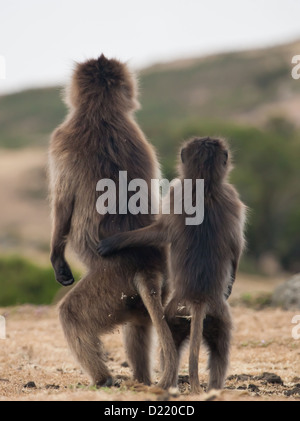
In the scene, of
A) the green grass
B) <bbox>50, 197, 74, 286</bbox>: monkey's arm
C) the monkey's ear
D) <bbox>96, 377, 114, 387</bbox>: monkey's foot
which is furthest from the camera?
the green grass

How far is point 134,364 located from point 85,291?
2.69ft

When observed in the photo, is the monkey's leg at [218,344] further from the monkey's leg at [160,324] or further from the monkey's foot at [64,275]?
the monkey's foot at [64,275]

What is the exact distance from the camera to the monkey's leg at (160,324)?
5293 mm

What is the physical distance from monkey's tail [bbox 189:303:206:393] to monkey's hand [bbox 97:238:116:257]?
0.69 m

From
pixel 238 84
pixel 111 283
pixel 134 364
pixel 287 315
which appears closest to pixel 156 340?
pixel 134 364

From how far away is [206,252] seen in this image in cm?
531

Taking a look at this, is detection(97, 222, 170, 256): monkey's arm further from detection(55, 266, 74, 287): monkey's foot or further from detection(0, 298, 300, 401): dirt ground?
detection(0, 298, 300, 401): dirt ground

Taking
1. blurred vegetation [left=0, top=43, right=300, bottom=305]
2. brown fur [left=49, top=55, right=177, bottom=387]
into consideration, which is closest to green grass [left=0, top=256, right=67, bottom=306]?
blurred vegetation [left=0, top=43, right=300, bottom=305]

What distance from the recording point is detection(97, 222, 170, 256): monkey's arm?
5270 mm

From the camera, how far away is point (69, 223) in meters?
5.74

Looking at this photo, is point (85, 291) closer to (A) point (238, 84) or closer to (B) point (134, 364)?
(B) point (134, 364)

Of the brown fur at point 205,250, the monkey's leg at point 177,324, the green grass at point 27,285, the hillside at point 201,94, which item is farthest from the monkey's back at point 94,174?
the hillside at point 201,94

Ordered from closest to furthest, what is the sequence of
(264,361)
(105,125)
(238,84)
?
(105,125) → (264,361) → (238,84)

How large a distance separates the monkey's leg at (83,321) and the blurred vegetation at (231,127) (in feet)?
6.99
